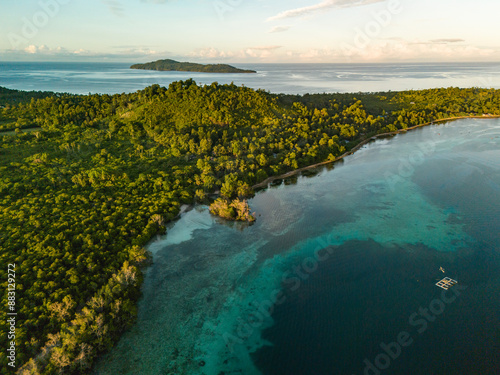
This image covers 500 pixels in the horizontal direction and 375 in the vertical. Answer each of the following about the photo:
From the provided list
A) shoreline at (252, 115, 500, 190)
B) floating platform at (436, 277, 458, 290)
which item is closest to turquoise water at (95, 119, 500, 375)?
floating platform at (436, 277, 458, 290)

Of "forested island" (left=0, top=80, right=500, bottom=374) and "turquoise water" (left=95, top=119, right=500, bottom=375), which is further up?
"forested island" (left=0, top=80, right=500, bottom=374)

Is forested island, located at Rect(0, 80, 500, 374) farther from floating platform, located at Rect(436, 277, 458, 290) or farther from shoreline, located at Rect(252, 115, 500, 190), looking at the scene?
floating platform, located at Rect(436, 277, 458, 290)

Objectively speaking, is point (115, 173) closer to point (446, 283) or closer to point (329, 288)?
point (329, 288)

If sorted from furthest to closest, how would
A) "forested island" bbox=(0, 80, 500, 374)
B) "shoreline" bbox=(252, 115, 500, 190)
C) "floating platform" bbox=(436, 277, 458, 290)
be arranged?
1. "shoreline" bbox=(252, 115, 500, 190)
2. "floating platform" bbox=(436, 277, 458, 290)
3. "forested island" bbox=(0, 80, 500, 374)

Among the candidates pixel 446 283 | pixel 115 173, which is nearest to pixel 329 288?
pixel 446 283

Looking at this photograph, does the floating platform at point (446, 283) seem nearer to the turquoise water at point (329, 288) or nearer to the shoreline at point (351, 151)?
the turquoise water at point (329, 288)

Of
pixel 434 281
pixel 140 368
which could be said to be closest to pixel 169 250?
pixel 140 368

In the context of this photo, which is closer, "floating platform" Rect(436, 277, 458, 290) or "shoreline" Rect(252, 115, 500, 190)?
"floating platform" Rect(436, 277, 458, 290)
